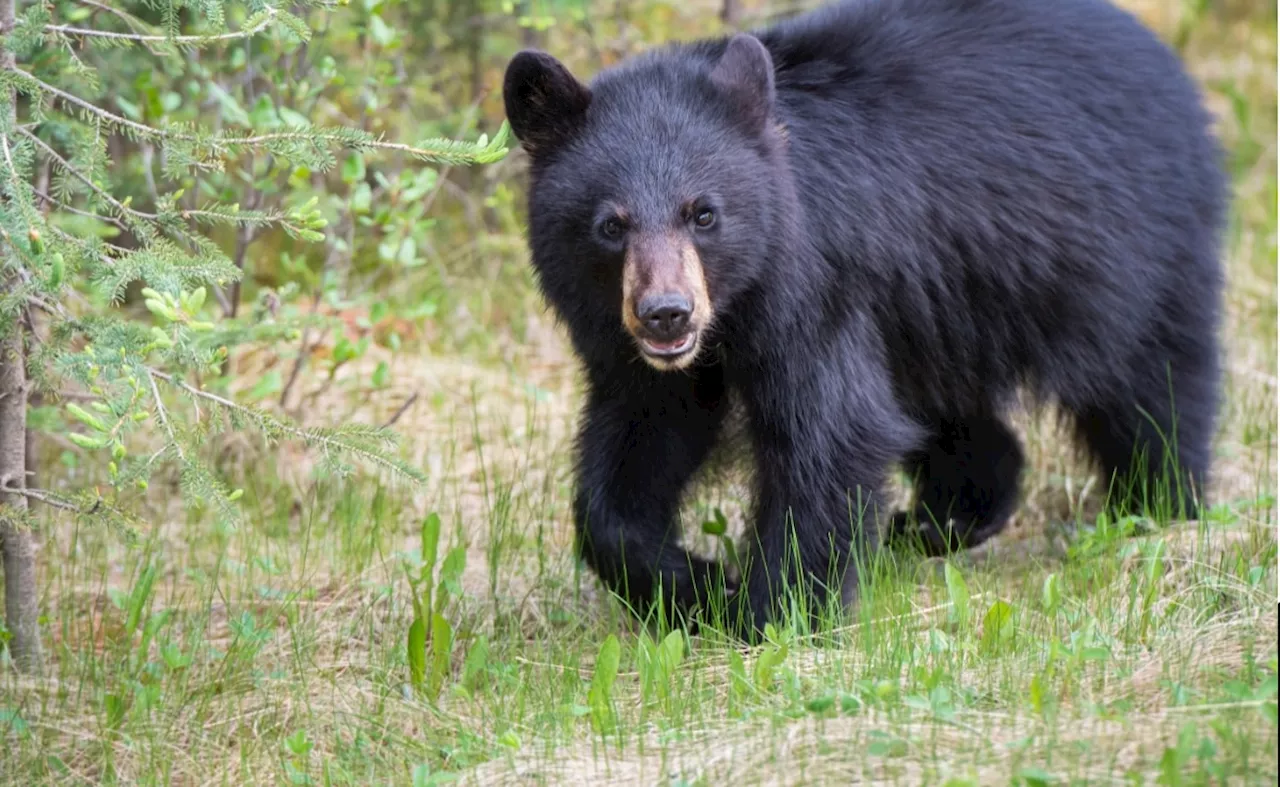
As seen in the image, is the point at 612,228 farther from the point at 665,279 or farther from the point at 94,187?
the point at 94,187

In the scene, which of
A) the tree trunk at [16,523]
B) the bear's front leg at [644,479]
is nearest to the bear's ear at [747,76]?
the bear's front leg at [644,479]

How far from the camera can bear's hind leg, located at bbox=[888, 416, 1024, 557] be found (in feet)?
18.9

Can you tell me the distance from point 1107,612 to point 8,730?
291 centimetres

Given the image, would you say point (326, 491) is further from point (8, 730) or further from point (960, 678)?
point (960, 678)

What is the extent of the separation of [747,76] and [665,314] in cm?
79

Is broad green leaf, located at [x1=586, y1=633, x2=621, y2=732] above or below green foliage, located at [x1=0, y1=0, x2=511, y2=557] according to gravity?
below

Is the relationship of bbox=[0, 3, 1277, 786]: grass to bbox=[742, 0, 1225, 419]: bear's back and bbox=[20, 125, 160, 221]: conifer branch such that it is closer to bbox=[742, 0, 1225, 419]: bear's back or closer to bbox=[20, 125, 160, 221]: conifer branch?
bbox=[742, 0, 1225, 419]: bear's back

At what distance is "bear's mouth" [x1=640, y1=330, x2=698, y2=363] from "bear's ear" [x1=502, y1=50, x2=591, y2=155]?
0.72 meters

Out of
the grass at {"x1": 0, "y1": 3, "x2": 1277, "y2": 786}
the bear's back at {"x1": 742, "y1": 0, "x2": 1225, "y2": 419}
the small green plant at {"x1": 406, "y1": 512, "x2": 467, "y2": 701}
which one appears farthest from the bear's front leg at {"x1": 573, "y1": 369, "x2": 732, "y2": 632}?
the bear's back at {"x1": 742, "y1": 0, "x2": 1225, "y2": 419}

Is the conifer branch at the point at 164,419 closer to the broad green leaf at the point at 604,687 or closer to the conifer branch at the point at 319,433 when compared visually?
the conifer branch at the point at 319,433

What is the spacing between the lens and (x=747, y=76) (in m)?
4.30

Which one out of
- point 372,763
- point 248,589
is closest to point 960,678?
point 372,763

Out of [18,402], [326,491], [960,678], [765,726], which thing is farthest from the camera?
[326,491]

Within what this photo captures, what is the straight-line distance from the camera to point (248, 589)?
5.00 metres
